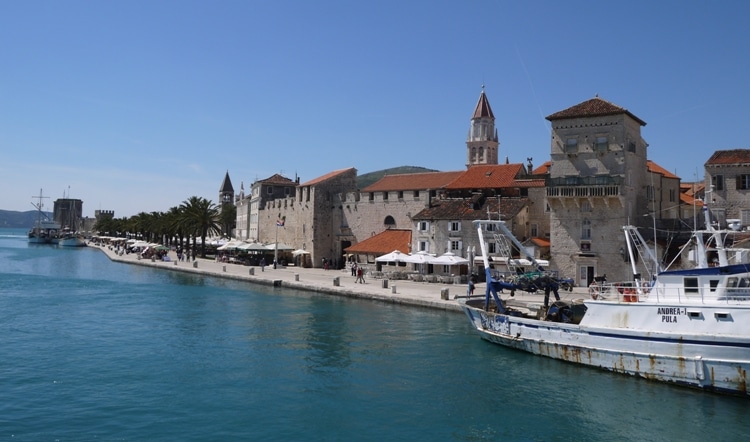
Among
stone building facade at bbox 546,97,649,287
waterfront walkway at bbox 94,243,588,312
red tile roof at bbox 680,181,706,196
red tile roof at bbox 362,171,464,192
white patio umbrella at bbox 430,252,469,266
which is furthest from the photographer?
red tile roof at bbox 362,171,464,192

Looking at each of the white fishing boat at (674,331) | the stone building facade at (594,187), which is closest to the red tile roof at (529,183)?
the stone building facade at (594,187)

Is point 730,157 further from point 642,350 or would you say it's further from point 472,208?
point 642,350

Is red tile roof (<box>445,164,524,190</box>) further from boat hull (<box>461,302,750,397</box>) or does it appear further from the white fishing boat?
the white fishing boat

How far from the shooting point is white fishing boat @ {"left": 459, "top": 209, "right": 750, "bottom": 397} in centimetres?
2020

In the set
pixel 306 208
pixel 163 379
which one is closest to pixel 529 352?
pixel 163 379

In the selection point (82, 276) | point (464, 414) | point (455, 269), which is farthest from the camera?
point (82, 276)

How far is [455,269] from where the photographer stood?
48.3 meters

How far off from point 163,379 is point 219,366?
251 centimetres

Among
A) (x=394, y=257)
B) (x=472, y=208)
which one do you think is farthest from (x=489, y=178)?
(x=394, y=257)

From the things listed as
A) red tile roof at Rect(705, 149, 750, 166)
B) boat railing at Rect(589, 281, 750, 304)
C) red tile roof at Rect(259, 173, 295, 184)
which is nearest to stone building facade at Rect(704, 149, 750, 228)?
red tile roof at Rect(705, 149, 750, 166)

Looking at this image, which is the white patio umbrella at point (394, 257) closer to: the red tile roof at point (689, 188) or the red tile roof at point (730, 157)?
the red tile roof at point (730, 157)

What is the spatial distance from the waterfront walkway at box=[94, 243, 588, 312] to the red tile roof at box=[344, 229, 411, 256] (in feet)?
9.71

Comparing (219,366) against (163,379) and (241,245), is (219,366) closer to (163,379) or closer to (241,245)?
(163,379)

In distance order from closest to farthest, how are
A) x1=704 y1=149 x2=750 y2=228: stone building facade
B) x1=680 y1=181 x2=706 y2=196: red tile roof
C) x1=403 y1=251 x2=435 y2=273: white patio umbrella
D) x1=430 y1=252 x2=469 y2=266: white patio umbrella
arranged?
x1=704 y1=149 x2=750 y2=228: stone building facade
x1=430 y1=252 x2=469 y2=266: white patio umbrella
x1=403 y1=251 x2=435 y2=273: white patio umbrella
x1=680 y1=181 x2=706 y2=196: red tile roof
